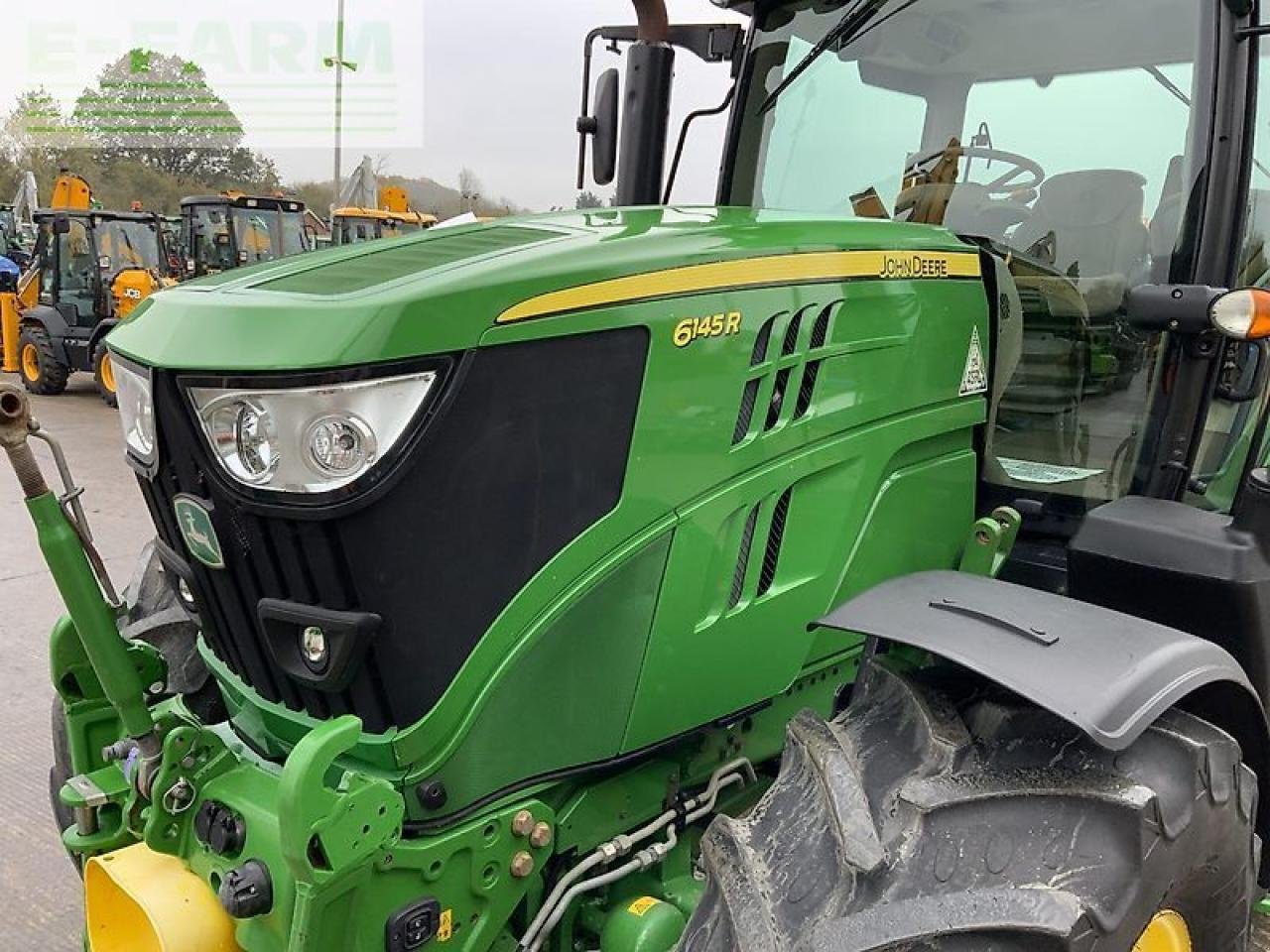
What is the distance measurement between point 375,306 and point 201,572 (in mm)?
608

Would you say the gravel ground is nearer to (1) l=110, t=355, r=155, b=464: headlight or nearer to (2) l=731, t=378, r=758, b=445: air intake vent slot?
(2) l=731, t=378, r=758, b=445: air intake vent slot

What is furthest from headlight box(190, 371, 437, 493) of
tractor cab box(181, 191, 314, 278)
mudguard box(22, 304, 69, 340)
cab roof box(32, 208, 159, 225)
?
tractor cab box(181, 191, 314, 278)

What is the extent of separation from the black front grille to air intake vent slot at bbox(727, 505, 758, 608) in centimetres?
31

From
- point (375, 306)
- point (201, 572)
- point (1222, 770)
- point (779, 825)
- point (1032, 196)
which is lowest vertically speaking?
point (779, 825)

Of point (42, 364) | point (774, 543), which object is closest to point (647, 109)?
point (774, 543)

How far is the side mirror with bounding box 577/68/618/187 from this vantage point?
2.89 m

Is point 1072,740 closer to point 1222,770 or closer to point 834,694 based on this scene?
point 1222,770

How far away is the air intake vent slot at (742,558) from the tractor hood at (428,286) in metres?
0.42

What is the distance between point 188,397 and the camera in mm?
1677

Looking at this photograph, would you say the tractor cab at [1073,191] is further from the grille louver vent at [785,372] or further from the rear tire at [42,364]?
the rear tire at [42,364]

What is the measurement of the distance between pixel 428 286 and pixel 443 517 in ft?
1.09

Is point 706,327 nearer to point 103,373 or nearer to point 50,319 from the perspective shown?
point 103,373

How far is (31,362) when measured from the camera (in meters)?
14.0

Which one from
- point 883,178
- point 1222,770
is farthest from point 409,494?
point 883,178
